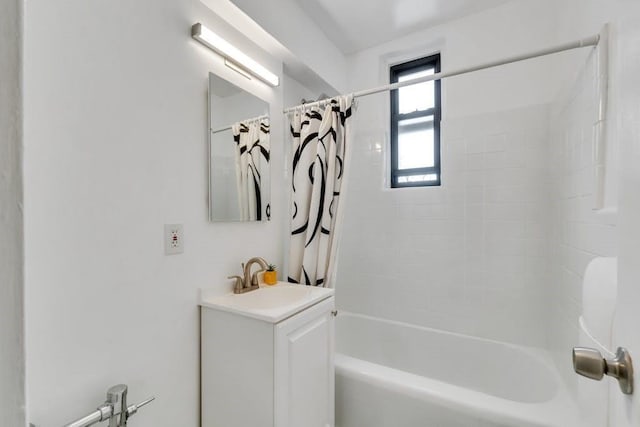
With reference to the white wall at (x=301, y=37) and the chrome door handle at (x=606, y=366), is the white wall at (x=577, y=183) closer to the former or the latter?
the chrome door handle at (x=606, y=366)

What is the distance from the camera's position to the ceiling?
181cm

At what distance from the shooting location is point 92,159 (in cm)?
91

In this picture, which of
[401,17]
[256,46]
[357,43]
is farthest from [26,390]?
[357,43]

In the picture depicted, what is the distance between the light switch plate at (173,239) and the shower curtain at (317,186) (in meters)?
0.70

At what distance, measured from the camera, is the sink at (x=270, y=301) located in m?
1.11

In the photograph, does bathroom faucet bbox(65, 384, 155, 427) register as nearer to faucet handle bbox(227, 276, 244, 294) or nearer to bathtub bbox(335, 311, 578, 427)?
faucet handle bbox(227, 276, 244, 294)

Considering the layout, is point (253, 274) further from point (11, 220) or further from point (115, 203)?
point (11, 220)

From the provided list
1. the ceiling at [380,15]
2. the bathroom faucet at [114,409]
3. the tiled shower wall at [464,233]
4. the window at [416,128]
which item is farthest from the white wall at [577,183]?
the bathroom faucet at [114,409]

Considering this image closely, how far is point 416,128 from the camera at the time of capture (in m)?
2.26

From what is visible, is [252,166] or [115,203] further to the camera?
[252,166]

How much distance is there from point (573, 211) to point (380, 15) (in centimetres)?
171

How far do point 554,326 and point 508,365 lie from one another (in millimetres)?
381

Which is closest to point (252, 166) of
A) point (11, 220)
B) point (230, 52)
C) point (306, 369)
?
point (230, 52)

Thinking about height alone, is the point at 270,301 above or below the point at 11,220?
below
